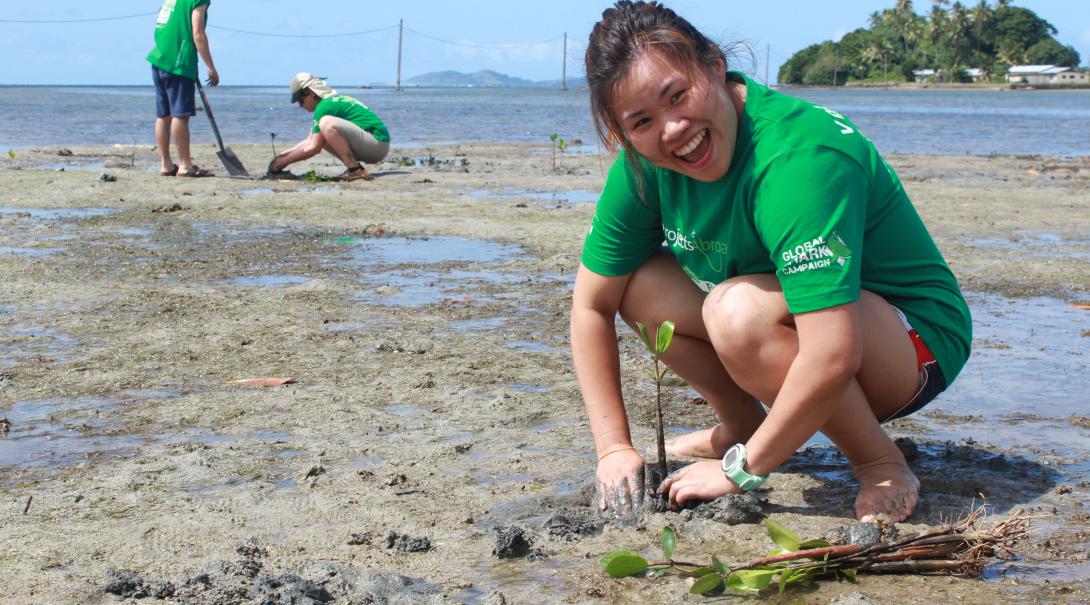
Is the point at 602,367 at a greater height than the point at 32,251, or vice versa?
the point at 602,367

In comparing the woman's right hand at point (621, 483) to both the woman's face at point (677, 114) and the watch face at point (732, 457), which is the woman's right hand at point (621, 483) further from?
the woman's face at point (677, 114)

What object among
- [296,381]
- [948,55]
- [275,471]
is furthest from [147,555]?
[948,55]

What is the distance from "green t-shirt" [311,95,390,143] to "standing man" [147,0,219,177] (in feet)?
3.65

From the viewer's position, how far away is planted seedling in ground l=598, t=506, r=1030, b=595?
83.7 inches

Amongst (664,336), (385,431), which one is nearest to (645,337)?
(664,336)

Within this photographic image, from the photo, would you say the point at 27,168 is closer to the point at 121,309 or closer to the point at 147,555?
the point at 121,309

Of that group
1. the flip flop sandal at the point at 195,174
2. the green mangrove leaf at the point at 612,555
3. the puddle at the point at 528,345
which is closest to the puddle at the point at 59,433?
the puddle at the point at 528,345

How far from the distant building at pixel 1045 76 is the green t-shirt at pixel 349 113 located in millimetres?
91019

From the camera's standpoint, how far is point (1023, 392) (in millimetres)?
3664

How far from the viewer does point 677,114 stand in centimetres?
234

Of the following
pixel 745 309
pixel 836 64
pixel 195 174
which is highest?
pixel 836 64

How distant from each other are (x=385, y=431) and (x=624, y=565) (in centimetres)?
130

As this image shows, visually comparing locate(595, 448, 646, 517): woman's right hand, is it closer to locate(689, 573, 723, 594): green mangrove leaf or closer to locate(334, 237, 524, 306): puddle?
locate(689, 573, 723, 594): green mangrove leaf

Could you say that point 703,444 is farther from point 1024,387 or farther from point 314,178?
point 314,178
